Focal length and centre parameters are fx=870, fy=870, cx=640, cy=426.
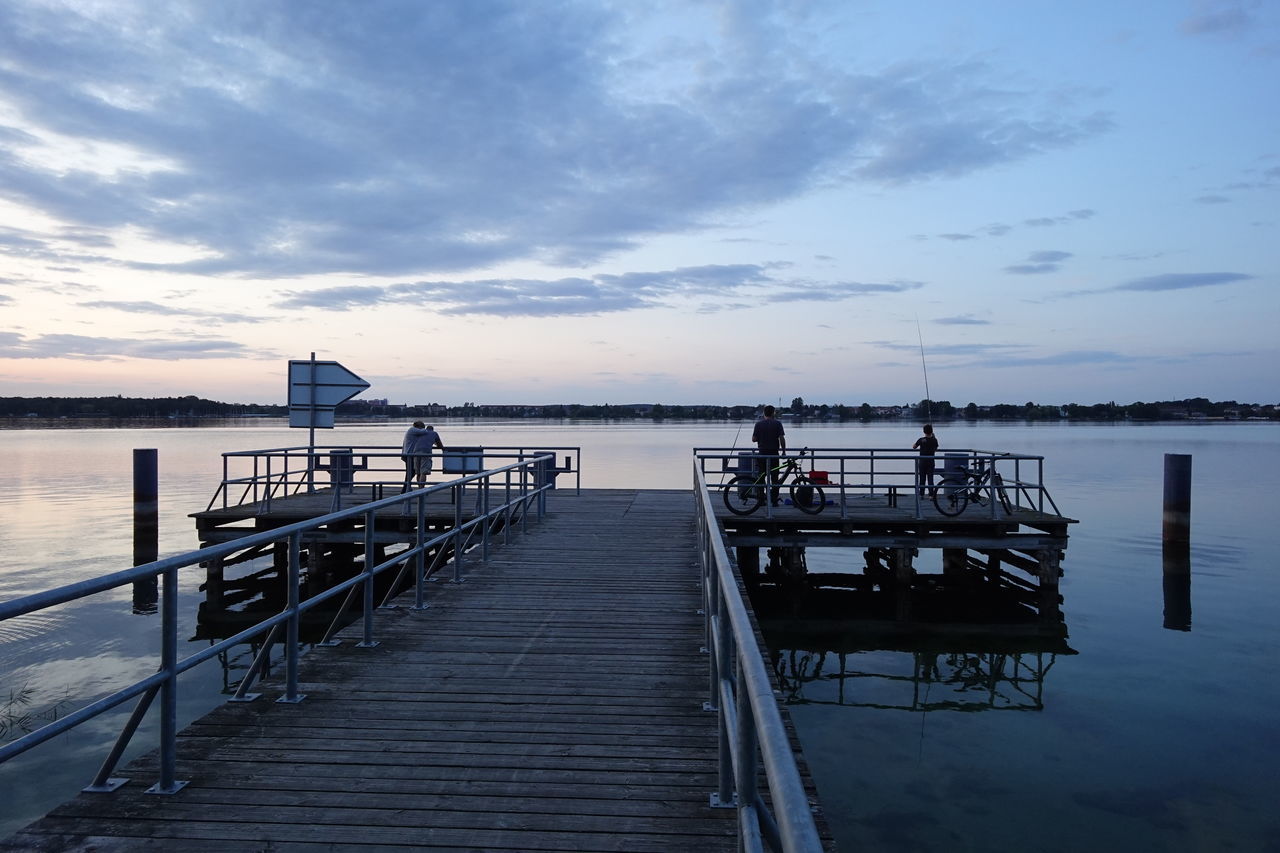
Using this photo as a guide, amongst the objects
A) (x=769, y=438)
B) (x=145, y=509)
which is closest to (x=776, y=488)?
(x=769, y=438)

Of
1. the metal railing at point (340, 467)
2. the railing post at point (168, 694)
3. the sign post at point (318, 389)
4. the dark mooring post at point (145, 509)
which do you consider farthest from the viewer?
the dark mooring post at point (145, 509)

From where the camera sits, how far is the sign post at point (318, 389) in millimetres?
14586

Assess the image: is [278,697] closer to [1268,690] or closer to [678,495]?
[1268,690]

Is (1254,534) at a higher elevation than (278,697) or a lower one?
lower

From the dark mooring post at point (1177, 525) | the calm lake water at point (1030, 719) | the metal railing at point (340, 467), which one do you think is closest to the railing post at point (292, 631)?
the calm lake water at point (1030, 719)

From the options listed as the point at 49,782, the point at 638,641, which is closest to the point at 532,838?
the point at 638,641

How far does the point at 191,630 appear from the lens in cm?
1384

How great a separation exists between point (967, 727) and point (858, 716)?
1.14m

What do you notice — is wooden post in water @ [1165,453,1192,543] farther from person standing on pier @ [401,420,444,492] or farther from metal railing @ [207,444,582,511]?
person standing on pier @ [401,420,444,492]

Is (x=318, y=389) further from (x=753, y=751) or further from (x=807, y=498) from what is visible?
(x=753, y=751)

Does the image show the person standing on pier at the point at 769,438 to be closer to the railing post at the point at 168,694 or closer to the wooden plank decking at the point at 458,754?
the wooden plank decking at the point at 458,754

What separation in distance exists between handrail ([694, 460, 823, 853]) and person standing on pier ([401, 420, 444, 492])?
464 inches

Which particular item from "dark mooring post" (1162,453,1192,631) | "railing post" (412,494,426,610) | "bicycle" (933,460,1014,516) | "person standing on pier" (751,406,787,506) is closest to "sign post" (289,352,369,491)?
"person standing on pier" (751,406,787,506)

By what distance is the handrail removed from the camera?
1.75 m
